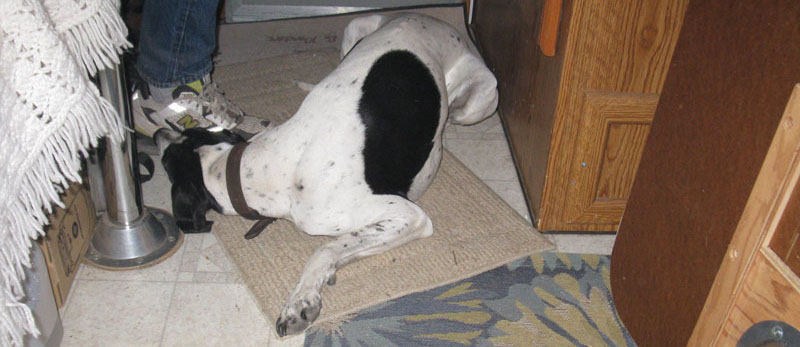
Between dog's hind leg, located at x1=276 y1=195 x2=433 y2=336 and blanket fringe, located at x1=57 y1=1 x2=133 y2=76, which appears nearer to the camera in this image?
blanket fringe, located at x1=57 y1=1 x2=133 y2=76

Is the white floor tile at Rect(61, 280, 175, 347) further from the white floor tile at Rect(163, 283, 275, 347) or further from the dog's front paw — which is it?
the dog's front paw

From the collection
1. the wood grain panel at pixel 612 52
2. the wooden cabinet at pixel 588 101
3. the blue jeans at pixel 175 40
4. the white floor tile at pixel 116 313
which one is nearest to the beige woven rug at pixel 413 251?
the wooden cabinet at pixel 588 101

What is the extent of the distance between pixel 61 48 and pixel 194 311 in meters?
0.98

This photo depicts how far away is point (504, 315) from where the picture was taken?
1969mm

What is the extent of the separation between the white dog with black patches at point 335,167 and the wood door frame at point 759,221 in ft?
3.20

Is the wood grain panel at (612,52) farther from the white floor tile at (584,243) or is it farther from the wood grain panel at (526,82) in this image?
the white floor tile at (584,243)

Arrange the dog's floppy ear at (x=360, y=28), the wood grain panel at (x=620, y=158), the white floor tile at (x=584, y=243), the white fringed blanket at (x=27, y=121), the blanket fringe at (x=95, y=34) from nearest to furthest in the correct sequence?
the white fringed blanket at (x=27, y=121)
the blanket fringe at (x=95, y=34)
the wood grain panel at (x=620, y=158)
the white floor tile at (x=584, y=243)
the dog's floppy ear at (x=360, y=28)

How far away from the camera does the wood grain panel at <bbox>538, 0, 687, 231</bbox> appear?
1.81 m

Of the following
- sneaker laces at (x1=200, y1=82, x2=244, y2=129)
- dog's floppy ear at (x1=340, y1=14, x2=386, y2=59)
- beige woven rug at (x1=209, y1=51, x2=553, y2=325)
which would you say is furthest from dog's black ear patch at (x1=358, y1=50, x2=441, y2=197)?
sneaker laces at (x1=200, y1=82, x2=244, y2=129)

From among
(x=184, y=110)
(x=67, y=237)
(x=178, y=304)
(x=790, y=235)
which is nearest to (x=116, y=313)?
(x=178, y=304)

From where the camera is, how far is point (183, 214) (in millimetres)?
2045

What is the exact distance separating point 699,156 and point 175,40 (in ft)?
5.77

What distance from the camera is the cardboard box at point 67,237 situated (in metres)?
1.87

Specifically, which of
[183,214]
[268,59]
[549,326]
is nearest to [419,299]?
[549,326]
